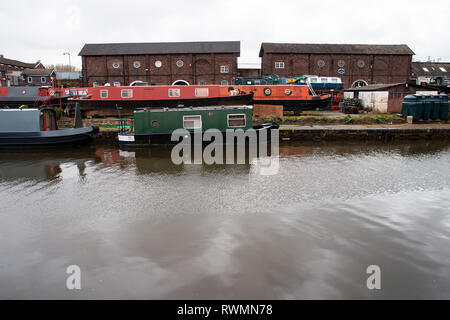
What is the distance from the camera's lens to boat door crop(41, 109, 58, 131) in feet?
55.2

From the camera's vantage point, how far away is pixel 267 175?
1127 cm

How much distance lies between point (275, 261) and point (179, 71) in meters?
30.1

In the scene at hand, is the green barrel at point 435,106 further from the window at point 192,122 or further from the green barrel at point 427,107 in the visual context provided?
the window at point 192,122

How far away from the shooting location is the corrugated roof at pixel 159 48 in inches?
1313

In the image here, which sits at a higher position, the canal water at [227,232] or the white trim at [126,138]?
the white trim at [126,138]

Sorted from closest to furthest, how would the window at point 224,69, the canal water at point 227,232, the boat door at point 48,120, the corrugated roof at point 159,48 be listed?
1. the canal water at point 227,232
2. the boat door at point 48,120
3. the corrugated roof at point 159,48
4. the window at point 224,69

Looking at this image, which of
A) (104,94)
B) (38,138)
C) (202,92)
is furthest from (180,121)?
(104,94)

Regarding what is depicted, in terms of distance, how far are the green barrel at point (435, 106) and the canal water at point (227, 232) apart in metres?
9.30

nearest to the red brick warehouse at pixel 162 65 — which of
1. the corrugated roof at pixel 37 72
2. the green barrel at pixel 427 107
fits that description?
the green barrel at pixel 427 107

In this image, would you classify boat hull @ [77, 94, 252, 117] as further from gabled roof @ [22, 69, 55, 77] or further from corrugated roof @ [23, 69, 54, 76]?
corrugated roof @ [23, 69, 54, 76]
